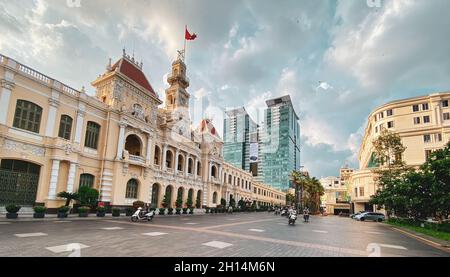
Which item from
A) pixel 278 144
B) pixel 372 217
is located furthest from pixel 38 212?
pixel 278 144

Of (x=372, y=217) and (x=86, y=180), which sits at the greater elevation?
(x=86, y=180)

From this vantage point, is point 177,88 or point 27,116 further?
point 177,88

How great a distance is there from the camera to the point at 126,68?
30.7m

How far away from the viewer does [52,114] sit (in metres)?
21.4

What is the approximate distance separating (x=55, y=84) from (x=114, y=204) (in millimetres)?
12663

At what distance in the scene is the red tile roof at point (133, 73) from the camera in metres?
30.1

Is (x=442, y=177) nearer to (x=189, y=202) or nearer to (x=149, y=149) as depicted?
(x=149, y=149)

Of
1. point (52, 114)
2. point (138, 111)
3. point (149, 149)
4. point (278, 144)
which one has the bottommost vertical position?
point (149, 149)

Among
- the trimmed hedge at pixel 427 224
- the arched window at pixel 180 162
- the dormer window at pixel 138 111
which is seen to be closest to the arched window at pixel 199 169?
the arched window at pixel 180 162

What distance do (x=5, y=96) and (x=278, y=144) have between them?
122964 mm

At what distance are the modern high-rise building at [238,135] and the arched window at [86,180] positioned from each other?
116062 millimetres

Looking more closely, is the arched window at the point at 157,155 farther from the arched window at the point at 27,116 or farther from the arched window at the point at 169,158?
the arched window at the point at 27,116

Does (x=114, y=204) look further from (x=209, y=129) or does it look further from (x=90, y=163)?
(x=209, y=129)
